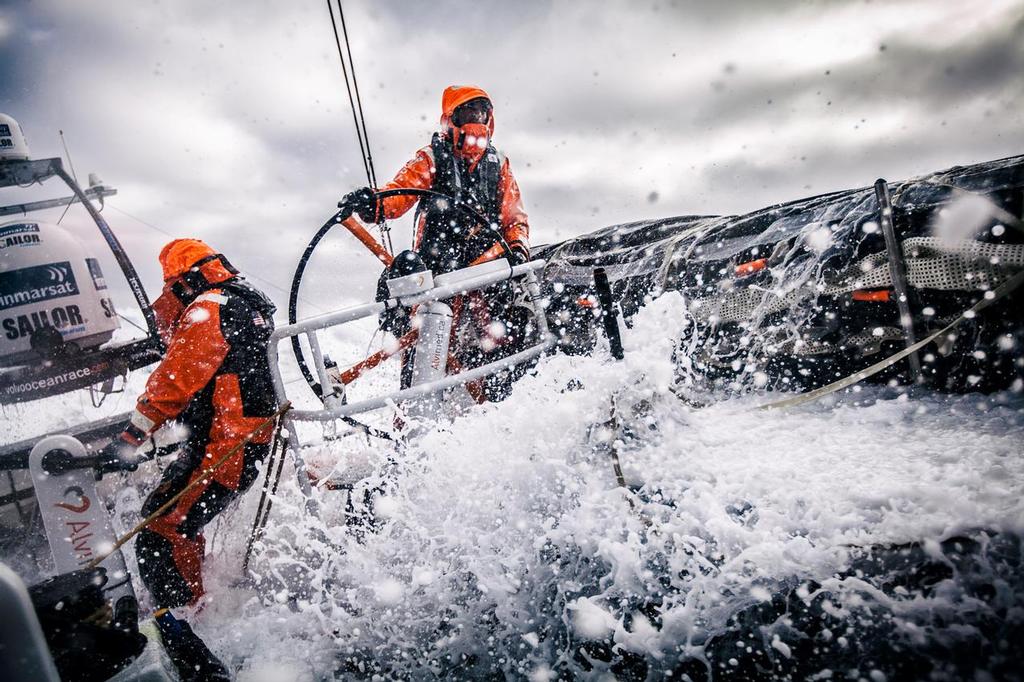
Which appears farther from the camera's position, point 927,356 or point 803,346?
point 803,346

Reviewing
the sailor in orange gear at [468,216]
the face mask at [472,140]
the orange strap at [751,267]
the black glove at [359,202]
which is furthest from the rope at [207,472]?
the orange strap at [751,267]

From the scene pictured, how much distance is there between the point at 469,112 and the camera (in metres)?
4.29

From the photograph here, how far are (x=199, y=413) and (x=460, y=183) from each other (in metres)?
2.81

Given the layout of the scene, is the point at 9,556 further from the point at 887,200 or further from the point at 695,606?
the point at 887,200

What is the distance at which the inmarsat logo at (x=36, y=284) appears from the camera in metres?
3.66

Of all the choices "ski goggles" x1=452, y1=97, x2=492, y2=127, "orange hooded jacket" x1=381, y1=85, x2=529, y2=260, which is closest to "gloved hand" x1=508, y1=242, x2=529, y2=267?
"orange hooded jacket" x1=381, y1=85, x2=529, y2=260

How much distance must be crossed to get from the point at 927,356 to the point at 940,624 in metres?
2.16

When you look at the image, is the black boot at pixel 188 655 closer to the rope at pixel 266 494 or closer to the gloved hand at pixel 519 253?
the rope at pixel 266 494

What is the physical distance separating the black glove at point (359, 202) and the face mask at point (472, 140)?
137cm

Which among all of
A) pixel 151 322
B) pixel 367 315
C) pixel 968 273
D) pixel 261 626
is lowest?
pixel 261 626

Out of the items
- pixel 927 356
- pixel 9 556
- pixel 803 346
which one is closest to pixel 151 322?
pixel 9 556

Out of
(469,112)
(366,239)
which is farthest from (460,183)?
(366,239)

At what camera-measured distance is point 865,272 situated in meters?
3.01

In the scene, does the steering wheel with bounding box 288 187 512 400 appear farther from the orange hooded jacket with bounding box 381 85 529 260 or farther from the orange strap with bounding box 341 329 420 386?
the orange hooded jacket with bounding box 381 85 529 260
